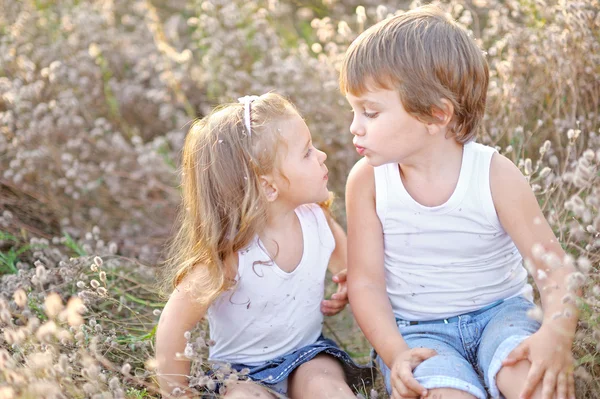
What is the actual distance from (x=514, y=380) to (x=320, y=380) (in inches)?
23.0

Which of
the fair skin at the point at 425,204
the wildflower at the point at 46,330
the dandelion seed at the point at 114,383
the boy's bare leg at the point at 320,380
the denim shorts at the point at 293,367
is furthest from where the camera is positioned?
the denim shorts at the point at 293,367

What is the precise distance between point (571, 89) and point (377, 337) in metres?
1.38

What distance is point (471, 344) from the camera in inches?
87.0

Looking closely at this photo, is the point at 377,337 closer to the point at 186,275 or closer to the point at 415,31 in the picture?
the point at 186,275

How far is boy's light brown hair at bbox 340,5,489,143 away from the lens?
2.04m

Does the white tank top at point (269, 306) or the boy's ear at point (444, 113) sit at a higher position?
the boy's ear at point (444, 113)

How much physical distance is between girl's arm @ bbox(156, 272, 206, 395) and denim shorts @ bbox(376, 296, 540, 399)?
25.4 inches

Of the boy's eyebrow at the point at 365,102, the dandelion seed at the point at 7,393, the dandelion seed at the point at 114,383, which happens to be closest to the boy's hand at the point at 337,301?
the boy's eyebrow at the point at 365,102

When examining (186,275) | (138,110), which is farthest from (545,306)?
(138,110)

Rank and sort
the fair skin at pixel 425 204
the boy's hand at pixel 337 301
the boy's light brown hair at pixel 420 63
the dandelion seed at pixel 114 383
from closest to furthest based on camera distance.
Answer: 1. the dandelion seed at pixel 114 383
2. the fair skin at pixel 425 204
3. the boy's light brown hair at pixel 420 63
4. the boy's hand at pixel 337 301

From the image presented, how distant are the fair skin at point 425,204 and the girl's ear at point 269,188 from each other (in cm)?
25

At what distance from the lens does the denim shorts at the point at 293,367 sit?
226 centimetres

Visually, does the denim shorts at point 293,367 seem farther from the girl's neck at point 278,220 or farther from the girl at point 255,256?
the girl's neck at point 278,220

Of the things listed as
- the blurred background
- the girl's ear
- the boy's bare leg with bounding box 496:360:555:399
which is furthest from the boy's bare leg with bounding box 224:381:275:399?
the boy's bare leg with bounding box 496:360:555:399
